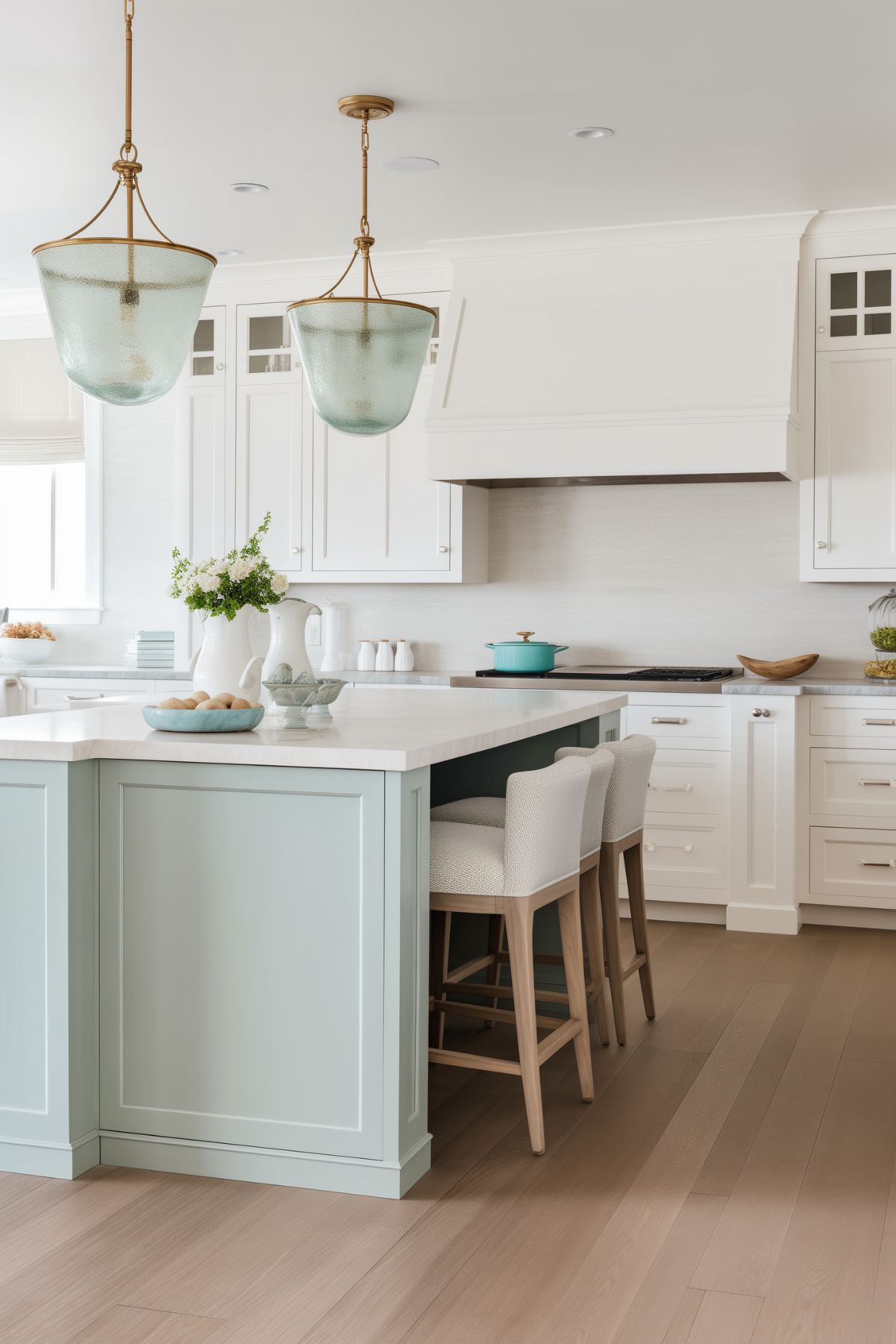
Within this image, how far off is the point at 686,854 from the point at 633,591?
126 cm

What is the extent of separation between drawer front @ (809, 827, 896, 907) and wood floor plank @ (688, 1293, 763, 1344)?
9.74ft

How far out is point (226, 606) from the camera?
3.56 meters

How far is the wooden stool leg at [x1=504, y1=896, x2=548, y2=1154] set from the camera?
284 cm

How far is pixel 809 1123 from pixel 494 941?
3.47ft

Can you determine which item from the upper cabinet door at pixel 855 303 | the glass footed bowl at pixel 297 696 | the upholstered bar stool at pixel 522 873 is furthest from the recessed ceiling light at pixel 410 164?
the upholstered bar stool at pixel 522 873

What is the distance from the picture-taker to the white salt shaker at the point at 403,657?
235 inches

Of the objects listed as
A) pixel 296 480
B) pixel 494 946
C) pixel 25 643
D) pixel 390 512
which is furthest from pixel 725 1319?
pixel 25 643

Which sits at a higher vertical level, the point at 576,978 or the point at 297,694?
the point at 297,694

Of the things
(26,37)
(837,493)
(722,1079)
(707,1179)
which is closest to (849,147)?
(837,493)

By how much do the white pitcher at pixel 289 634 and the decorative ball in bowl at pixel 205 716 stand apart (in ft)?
2.22

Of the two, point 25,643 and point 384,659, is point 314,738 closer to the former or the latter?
point 384,659

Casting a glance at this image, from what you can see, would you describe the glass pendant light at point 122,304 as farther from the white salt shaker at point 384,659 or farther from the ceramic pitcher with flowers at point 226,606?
the white salt shaker at point 384,659

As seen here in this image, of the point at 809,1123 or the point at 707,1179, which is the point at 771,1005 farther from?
the point at 707,1179

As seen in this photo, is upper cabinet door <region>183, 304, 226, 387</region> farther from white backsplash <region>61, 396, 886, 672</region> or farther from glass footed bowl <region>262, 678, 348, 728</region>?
glass footed bowl <region>262, 678, 348, 728</region>
